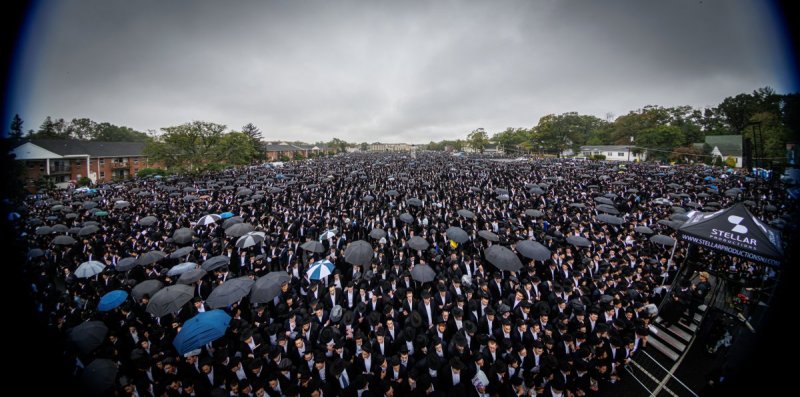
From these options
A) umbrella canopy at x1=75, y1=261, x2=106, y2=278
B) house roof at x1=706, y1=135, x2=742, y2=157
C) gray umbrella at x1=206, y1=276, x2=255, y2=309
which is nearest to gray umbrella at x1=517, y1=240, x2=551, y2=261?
gray umbrella at x1=206, y1=276, x2=255, y2=309

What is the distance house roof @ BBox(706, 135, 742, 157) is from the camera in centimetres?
4438

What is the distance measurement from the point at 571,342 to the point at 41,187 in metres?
44.2

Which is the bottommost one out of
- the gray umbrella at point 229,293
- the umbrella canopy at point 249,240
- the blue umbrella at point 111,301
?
the blue umbrella at point 111,301

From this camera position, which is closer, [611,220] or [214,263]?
[214,263]

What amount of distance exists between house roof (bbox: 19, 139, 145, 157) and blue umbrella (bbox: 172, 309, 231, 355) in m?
47.6

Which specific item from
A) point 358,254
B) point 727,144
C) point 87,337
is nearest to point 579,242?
point 358,254

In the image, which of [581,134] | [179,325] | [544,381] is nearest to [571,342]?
[544,381]

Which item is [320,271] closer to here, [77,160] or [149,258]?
[149,258]

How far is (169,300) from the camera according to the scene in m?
5.14

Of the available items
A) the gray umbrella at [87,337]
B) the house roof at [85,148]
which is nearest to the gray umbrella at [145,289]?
the gray umbrella at [87,337]

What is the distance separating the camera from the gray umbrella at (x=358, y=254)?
707 cm

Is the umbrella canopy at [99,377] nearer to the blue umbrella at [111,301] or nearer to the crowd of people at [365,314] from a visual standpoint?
the crowd of people at [365,314]

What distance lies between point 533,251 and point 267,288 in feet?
24.1

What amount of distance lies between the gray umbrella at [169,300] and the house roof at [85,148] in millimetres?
46167
